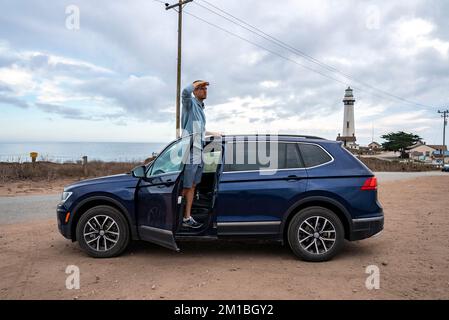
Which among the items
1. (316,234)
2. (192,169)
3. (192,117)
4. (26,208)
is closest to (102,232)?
(192,169)

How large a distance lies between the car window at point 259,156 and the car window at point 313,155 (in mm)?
86

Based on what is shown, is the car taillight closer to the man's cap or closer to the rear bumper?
the rear bumper

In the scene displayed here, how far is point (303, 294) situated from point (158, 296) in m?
1.52

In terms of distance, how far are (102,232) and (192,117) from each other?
6.77 ft

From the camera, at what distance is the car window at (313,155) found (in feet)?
17.2

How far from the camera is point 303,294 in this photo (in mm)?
3906

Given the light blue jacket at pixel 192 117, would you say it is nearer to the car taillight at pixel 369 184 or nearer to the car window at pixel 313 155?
the car window at pixel 313 155

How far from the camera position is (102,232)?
524 cm

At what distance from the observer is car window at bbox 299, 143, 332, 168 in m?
5.23

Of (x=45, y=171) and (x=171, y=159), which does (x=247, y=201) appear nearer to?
(x=171, y=159)

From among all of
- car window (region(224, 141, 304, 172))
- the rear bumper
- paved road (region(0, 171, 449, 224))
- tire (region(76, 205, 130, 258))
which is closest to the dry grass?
paved road (region(0, 171, 449, 224))

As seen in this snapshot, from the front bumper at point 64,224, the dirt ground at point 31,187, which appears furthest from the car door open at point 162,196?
the dirt ground at point 31,187

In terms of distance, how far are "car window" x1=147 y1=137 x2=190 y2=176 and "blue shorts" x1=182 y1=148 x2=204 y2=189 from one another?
15 centimetres
